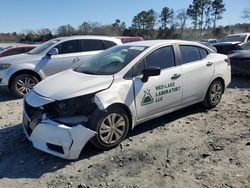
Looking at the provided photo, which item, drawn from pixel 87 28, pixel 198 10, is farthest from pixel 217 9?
pixel 87 28

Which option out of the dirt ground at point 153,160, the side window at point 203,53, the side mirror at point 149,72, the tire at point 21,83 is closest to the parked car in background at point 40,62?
the tire at point 21,83

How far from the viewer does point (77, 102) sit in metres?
4.40

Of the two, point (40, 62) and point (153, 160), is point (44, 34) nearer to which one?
point (40, 62)

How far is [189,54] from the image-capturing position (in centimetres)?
607

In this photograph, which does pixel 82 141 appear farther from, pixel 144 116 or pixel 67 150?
pixel 144 116

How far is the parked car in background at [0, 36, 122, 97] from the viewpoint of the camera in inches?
328

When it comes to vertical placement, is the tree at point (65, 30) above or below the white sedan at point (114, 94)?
below

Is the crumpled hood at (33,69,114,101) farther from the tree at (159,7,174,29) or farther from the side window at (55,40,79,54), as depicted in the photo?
the tree at (159,7,174,29)

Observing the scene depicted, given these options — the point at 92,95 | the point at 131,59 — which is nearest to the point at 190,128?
the point at 131,59

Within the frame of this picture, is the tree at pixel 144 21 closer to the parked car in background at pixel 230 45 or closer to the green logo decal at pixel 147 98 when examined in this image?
the parked car in background at pixel 230 45

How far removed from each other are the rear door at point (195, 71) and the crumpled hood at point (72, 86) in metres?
1.66

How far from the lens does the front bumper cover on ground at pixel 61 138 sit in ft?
13.7

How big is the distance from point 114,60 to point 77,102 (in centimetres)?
129

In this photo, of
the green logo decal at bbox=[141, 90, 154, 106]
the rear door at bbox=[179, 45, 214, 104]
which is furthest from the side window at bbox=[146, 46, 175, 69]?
the green logo decal at bbox=[141, 90, 154, 106]
